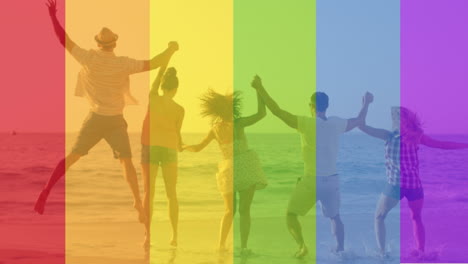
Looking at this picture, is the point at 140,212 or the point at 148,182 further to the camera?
the point at 148,182

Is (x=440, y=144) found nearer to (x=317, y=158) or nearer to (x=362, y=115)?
(x=362, y=115)

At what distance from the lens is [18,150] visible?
3747 centimetres

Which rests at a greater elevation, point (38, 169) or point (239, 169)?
point (239, 169)

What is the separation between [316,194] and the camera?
8875 mm

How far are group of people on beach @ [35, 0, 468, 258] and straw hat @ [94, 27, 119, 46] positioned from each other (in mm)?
11

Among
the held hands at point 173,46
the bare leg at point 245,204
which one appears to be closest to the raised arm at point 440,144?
the bare leg at point 245,204

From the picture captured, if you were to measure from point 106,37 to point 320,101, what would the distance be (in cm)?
253

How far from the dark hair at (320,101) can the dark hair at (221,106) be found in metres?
0.90

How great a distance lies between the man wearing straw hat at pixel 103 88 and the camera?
29.3 feet

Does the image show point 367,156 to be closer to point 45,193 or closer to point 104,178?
point 104,178

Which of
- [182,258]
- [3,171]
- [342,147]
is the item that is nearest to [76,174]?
[3,171]

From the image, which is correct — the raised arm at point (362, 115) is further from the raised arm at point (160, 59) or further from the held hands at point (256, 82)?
the raised arm at point (160, 59)

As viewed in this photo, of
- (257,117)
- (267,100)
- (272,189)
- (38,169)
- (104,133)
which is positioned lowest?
(272,189)

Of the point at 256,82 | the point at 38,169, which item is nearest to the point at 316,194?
the point at 256,82
